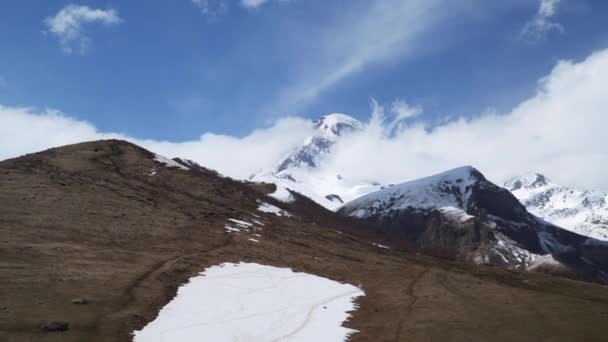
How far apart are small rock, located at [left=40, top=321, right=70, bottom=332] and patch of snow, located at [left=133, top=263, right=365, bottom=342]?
15.2 feet

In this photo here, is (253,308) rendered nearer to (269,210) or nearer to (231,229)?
(231,229)

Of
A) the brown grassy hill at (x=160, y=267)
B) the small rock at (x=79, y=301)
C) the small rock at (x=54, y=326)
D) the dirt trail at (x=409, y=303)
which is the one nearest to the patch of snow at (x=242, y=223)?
the brown grassy hill at (x=160, y=267)

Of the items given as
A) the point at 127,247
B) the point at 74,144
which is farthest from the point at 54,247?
the point at 74,144

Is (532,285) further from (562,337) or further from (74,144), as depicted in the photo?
(74,144)

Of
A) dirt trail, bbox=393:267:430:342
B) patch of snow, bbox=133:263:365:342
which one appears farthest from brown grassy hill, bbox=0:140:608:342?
patch of snow, bbox=133:263:365:342

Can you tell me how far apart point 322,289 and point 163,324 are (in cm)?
2948

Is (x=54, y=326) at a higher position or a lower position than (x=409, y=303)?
lower

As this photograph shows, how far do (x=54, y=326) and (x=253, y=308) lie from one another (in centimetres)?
2056

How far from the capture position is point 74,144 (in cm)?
15538

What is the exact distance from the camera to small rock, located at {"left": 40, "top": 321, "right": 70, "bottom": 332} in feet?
113

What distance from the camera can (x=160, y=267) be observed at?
61.0 m

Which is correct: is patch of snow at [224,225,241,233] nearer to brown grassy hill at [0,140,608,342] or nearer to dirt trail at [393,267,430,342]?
brown grassy hill at [0,140,608,342]

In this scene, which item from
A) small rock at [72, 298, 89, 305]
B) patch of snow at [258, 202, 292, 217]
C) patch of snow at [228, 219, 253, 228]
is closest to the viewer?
small rock at [72, 298, 89, 305]

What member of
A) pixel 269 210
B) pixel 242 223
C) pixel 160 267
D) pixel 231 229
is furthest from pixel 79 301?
pixel 269 210
